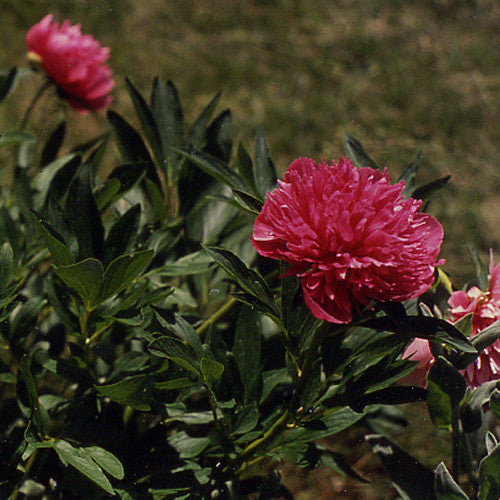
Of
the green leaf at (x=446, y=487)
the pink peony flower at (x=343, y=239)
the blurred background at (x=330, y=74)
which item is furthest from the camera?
the blurred background at (x=330, y=74)

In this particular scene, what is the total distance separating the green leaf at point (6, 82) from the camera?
1002 mm

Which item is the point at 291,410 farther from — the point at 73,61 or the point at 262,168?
the point at 73,61

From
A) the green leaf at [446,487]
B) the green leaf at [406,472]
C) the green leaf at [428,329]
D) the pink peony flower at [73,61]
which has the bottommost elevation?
the green leaf at [406,472]

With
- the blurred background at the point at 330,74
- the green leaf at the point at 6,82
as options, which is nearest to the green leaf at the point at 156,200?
the green leaf at the point at 6,82

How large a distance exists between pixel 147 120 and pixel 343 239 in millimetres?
462

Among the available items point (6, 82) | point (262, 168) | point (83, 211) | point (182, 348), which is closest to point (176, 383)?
point (182, 348)

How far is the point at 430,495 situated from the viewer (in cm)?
85

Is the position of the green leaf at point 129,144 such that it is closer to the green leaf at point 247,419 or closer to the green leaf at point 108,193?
Answer: the green leaf at point 108,193

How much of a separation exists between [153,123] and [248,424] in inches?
19.0

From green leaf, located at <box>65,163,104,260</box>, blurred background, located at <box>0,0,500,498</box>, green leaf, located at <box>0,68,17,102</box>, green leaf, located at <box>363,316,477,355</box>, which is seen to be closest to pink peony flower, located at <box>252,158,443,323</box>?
green leaf, located at <box>363,316,477,355</box>

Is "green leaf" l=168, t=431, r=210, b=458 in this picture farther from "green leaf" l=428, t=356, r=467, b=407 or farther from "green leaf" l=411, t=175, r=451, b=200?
"green leaf" l=411, t=175, r=451, b=200

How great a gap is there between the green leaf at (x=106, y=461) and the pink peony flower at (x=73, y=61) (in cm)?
71

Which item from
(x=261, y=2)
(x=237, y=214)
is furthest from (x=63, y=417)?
(x=261, y=2)

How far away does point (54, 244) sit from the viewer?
66 centimetres
